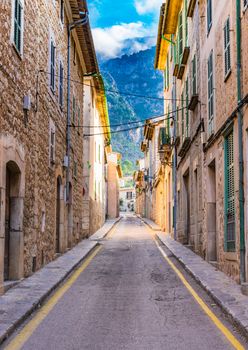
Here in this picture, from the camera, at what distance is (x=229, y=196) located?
13.4m

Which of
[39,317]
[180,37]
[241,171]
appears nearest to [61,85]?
[180,37]

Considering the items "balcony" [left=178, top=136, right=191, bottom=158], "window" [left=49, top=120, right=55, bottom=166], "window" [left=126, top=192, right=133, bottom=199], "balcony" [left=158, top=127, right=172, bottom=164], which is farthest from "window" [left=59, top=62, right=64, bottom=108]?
"window" [left=126, top=192, right=133, bottom=199]

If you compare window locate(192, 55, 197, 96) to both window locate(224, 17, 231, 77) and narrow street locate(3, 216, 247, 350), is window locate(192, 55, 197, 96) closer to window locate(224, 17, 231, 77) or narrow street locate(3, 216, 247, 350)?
window locate(224, 17, 231, 77)

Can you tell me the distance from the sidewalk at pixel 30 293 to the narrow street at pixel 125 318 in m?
0.17

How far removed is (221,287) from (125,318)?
3.17m

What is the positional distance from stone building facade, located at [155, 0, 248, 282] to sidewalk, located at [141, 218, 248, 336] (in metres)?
0.29

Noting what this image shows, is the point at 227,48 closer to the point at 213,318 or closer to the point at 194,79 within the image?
the point at 194,79

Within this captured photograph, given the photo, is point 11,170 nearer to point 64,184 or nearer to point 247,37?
point 247,37

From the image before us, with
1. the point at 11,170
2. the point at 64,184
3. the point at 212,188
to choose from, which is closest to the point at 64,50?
the point at 64,184

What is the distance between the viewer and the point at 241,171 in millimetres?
11312

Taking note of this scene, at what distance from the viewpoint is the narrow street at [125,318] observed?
22.8ft

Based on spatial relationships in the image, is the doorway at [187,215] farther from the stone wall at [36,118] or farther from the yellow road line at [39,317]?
the yellow road line at [39,317]

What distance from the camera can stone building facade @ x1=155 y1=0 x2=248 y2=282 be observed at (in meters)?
11.6

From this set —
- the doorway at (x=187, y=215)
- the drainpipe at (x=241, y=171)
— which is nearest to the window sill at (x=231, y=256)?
the drainpipe at (x=241, y=171)
